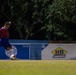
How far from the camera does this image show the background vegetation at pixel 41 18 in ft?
85.1

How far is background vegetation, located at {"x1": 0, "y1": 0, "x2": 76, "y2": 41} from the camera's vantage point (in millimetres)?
25938

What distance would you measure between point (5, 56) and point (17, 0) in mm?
10427

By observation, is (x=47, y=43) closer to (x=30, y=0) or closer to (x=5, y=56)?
(x=5, y=56)

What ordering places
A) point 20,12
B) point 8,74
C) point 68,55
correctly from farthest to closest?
1. point 20,12
2. point 68,55
3. point 8,74

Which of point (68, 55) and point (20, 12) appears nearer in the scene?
point (68, 55)

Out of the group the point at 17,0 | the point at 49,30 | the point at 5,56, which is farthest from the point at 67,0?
the point at 5,56

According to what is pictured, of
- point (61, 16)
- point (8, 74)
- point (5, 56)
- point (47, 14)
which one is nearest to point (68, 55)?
point (5, 56)

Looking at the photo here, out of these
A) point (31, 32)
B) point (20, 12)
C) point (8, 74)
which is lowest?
point (31, 32)

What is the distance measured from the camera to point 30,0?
29.4 m

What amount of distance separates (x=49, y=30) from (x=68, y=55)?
8251mm

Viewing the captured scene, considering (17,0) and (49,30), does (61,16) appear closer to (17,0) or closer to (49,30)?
(49,30)

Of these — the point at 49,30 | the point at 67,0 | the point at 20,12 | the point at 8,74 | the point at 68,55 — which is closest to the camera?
the point at 8,74

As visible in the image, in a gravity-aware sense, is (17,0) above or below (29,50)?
above

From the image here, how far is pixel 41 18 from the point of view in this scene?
29109 mm
